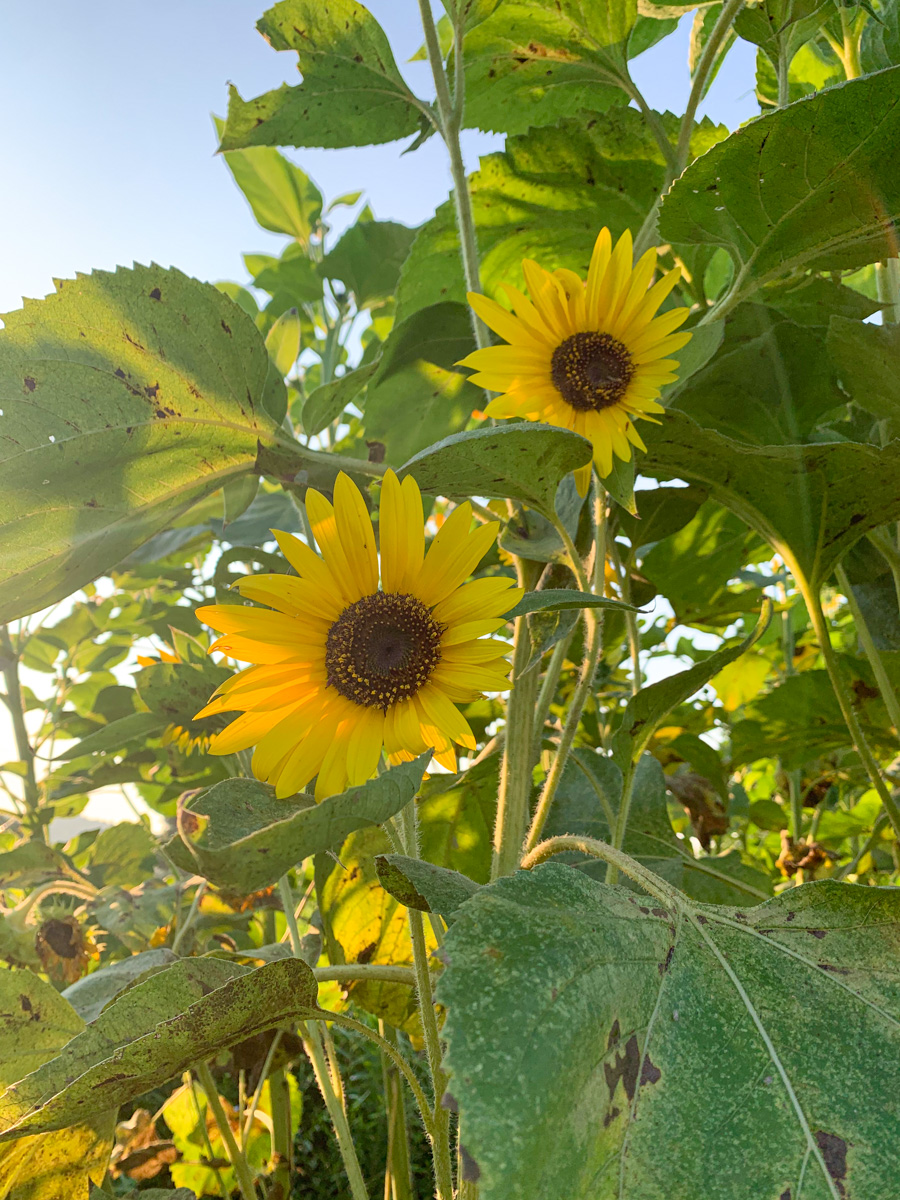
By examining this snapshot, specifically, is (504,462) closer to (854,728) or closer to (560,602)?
(560,602)

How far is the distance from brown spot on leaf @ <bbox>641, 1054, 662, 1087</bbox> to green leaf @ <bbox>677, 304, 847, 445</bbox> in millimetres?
519

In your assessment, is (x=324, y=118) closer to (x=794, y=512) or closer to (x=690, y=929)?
(x=794, y=512)

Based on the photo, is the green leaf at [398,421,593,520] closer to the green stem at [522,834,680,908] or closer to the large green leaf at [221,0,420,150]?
the green stem at [522,834,680,908]

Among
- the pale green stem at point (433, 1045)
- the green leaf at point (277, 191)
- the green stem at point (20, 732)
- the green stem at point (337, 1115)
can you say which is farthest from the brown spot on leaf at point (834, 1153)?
the green leaf at point (277, 191)

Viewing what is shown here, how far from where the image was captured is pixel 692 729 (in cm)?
141

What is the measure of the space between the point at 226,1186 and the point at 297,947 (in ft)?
1.46

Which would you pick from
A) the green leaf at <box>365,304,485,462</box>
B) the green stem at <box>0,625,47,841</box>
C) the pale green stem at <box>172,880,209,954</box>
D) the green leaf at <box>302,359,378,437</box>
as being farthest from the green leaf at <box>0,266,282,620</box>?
the green stem at <box>0,625,47,841</box>

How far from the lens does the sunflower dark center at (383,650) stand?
534 mm

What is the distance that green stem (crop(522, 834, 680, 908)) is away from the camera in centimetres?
39

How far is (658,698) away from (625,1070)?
28cm

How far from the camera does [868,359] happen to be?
2.01 ft

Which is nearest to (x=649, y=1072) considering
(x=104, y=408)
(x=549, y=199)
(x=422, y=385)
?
(x=104, y=408)

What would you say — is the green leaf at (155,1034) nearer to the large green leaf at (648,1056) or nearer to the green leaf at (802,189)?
the large green leaf at (648,1056)

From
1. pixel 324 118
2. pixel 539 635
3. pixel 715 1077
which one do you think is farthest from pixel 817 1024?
pixel 324 118
